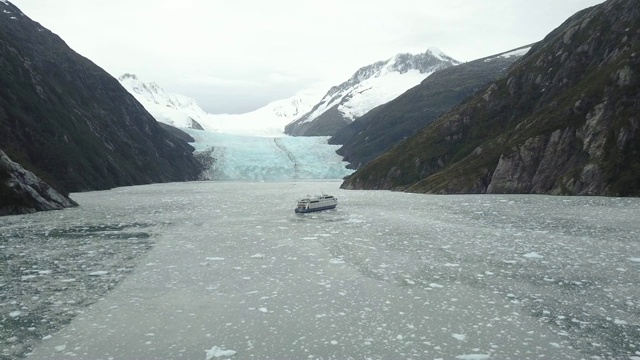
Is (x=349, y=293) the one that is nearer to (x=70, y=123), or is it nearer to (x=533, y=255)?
(x=533, y=255)

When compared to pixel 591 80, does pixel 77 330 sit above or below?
below

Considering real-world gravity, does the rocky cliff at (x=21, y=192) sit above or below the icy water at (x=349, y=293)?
above

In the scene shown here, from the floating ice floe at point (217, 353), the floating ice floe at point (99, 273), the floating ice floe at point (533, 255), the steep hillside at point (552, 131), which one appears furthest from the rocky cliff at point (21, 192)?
the steep hillside at point (552, 131)

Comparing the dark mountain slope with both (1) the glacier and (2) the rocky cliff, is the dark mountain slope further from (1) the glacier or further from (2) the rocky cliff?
(1) the glacier

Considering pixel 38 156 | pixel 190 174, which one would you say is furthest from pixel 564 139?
pixel 190 174

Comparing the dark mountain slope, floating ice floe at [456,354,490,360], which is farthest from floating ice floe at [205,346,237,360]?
the dark mountain slope

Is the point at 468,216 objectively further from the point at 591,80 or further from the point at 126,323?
the point at 591,80

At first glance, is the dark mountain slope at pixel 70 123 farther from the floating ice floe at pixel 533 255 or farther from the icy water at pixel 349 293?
the floating ice floe at pixel 533 255
